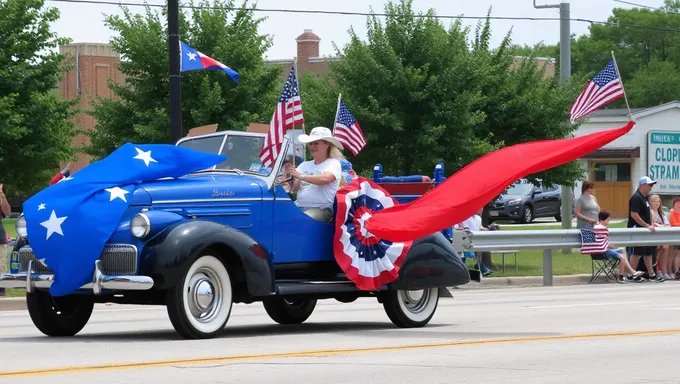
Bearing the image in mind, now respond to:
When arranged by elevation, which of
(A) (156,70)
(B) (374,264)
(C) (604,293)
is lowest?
(C) (604,293)

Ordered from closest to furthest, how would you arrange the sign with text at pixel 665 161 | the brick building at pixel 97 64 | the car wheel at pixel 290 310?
the car wheel at pixel 290 310 < the sign with text at pixel 665 161 < the brick building at pixel 97 64

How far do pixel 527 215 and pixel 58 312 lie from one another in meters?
37.6

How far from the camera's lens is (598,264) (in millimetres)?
26250

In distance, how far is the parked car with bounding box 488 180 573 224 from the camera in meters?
47.8

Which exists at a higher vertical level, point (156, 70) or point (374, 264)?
point (156, 70)

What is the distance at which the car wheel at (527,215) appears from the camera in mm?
48250

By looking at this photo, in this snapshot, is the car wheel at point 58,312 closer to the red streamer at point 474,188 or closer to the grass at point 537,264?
the red streamer at point 474,188

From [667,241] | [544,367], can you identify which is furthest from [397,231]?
[667,241]

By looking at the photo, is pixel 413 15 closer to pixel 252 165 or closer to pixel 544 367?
pixel 252 165

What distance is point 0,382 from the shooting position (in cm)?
838

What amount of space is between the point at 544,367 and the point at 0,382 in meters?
3.95

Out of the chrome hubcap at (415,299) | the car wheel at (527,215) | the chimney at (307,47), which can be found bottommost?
the car wheel at (527,215)

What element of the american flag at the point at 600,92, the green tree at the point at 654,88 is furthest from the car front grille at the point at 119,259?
the green tree at the point at 654,88

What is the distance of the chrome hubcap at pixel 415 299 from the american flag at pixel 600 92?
6164 mm
